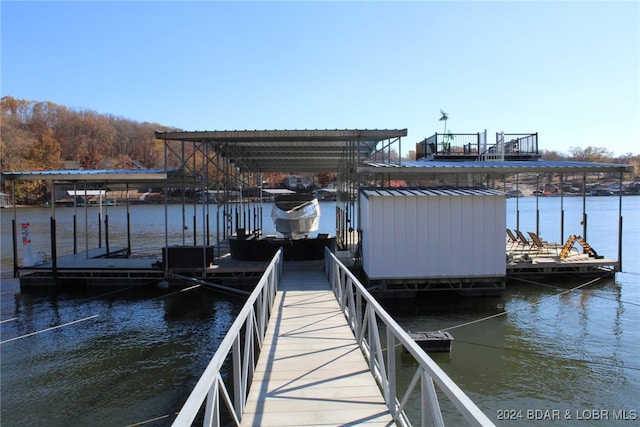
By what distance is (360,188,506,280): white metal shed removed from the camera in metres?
12.7

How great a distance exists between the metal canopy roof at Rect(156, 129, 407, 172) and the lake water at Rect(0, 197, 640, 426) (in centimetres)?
491

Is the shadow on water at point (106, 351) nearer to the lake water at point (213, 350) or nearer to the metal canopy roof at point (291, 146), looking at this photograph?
the lake water at point (213, 350)

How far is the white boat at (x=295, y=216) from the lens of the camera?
2011 centimetres

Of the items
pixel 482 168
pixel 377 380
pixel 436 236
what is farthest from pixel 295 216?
pixel 377 380

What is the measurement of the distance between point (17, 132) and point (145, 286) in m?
73.3

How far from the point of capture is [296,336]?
7148 millimetres

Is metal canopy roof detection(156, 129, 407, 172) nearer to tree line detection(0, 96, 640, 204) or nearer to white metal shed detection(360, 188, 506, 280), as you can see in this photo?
white metal shed detection(360, 188, 506, 280)

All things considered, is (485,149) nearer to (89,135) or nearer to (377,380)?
(377,380)

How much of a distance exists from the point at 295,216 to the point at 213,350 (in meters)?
10.5

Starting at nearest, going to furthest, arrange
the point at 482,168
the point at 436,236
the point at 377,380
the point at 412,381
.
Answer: the point at 412,381 → the point at 377,380 → the point at 436,236 → the point at 482,168

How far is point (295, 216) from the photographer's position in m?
20.1

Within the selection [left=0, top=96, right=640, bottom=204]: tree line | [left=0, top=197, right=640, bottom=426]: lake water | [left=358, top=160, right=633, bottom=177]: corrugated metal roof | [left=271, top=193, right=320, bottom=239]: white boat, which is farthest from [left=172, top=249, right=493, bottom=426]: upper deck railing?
[left=0, top=96, right=640, bottom=204]: tree line

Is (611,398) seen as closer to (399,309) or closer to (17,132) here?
(399,309)

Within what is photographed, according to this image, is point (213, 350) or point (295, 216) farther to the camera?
point (295, 216)
